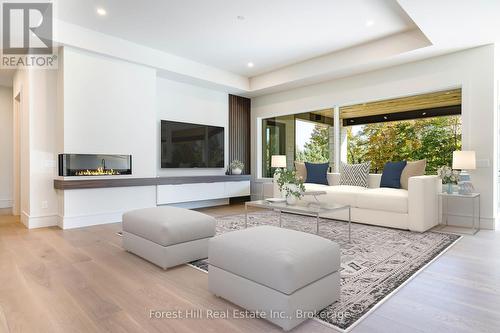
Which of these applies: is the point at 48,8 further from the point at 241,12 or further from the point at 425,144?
the point at 425,144

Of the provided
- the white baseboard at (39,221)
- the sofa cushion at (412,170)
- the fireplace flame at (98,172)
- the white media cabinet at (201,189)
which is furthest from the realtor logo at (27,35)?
the sofa cushion at (412,170)

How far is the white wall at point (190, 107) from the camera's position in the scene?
5.64 meters

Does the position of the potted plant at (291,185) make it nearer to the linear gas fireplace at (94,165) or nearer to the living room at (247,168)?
the living room at (247,168)

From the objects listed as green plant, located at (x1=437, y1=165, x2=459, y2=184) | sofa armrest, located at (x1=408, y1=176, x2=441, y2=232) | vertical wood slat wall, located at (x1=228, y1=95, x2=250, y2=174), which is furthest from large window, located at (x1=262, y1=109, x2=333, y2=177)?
sofa armrest, located at (x1=408, y1=176, x2=441, y2=232)

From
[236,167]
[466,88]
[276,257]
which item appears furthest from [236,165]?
[276,257]

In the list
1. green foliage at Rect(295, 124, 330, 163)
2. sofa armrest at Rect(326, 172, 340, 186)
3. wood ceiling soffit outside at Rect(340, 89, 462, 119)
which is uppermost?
wood ceiling soffit outside at Rect(340, 89, 462, 119)

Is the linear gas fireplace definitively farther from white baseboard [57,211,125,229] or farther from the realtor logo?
the realtor logo

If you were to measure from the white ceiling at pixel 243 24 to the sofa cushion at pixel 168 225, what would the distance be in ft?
8.22

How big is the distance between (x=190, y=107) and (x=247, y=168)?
81.4 inches

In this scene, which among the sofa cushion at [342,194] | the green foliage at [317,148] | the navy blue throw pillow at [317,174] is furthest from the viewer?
the green foliage at [317,148]

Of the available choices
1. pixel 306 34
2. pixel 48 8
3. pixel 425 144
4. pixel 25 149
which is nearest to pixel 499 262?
pixel 425 144

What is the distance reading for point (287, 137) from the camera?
22.5 ft

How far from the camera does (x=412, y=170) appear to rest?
14.3 feet

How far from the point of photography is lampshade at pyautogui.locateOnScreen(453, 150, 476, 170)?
3.88m
